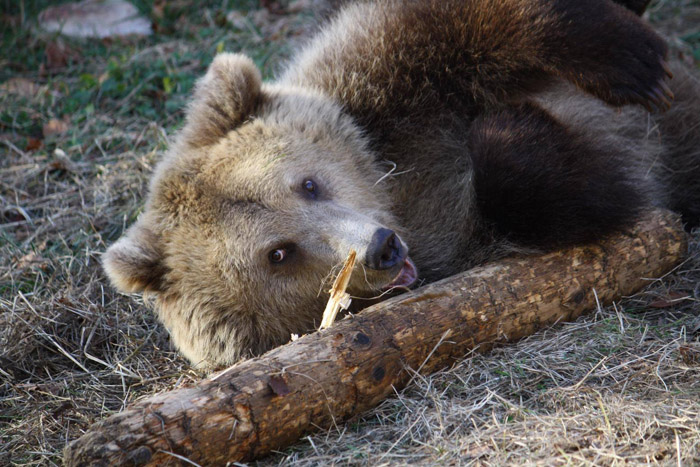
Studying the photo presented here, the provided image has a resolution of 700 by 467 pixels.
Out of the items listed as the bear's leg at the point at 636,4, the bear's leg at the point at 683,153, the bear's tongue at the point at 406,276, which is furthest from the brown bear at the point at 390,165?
the bear's leg at the point at 636,4

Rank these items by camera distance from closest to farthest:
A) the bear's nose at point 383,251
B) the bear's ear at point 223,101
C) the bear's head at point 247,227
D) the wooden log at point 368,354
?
the wooden log at point 368,354, the bear's nose at point 383,251, the bear's head at point 247,227, the bear's ear at point 223,101

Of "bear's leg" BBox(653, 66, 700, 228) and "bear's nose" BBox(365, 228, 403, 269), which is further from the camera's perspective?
"bear's leg" BBox(653, 66, 700, 228)

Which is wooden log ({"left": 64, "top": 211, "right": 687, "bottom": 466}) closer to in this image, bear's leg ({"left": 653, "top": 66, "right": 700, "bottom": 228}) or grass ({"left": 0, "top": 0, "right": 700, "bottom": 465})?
grass ({"left": 0, "top": 0, "right": 700, "bottom": 465})

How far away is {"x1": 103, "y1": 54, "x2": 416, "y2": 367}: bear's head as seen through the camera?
3402 mm

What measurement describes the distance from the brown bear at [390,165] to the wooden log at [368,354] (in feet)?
0.57

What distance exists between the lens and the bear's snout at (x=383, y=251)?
122 inches

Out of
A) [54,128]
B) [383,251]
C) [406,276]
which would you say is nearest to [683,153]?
[406,276]

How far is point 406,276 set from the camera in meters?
3.61

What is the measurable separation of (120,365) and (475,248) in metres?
1.98

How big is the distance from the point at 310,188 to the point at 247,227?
390 millimetres

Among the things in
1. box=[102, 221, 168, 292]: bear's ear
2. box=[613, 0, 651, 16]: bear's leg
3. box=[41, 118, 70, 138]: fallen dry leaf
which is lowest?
box=[41, 118, 70, 138]: fallen dry leaf

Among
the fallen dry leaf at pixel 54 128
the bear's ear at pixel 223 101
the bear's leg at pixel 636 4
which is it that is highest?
the bear's leg at pixel 636 4

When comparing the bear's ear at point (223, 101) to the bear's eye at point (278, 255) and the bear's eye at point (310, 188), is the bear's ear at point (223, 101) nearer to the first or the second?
the bear's eye at point (310, 188)

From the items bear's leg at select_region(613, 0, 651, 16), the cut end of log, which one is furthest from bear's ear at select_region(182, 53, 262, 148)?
bear's leg at select_region(613, 0, 651, 16)
